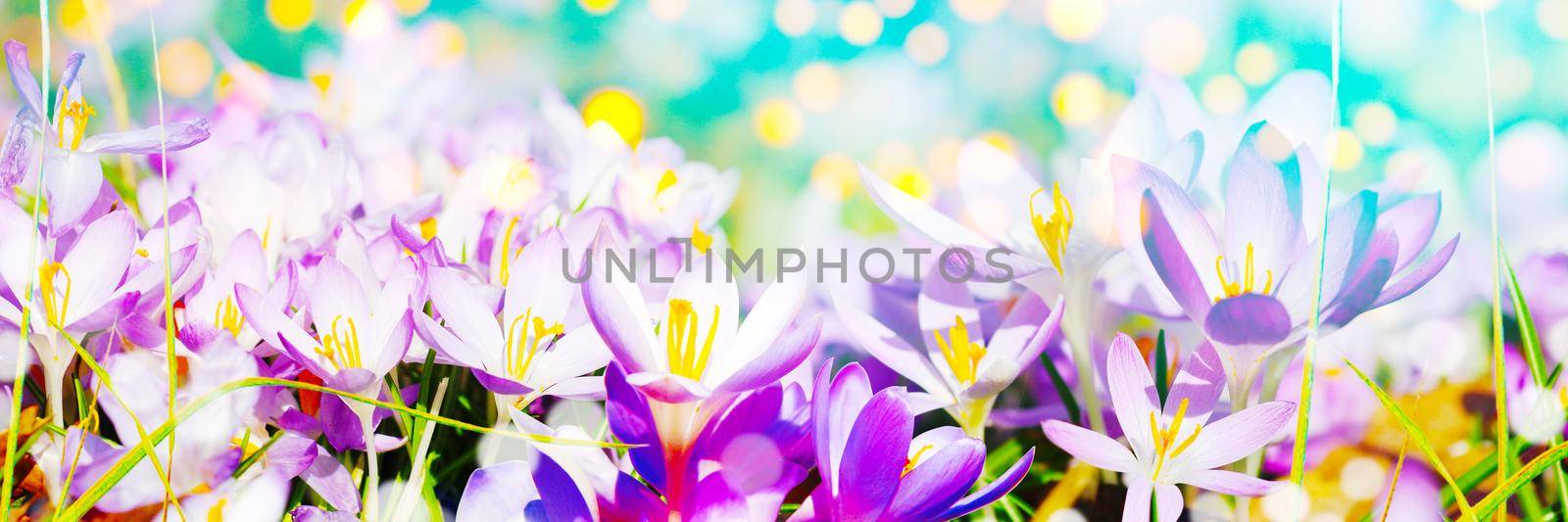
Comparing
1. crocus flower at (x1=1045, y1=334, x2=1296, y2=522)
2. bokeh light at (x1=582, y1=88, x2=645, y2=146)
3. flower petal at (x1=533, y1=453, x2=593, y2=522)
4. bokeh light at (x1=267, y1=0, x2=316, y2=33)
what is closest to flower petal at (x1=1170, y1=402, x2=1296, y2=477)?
crocus flower at (x1=1045, y1=334, x2=1296, y2=522)

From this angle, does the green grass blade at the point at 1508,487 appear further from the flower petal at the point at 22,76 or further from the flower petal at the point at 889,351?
the flower petal at the point at 22,76

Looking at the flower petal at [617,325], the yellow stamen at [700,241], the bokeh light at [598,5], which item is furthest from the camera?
the bokeh light at [598,5]

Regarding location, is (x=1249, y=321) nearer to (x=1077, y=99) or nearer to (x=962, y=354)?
(x=962, y=354)

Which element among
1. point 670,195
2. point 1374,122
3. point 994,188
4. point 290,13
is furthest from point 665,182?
point 290,13

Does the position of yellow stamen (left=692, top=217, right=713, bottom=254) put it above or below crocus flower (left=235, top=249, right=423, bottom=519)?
above

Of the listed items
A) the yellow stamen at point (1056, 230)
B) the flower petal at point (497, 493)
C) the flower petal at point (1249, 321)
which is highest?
the yellow stamen at point (1056, 230)

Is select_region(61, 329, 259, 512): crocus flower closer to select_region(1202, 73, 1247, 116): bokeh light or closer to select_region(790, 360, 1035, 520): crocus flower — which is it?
select_region(790, 360, 1035, 520): crocus flower

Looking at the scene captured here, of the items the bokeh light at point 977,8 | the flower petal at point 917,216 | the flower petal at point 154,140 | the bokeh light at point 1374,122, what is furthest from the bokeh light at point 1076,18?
the flower petal at point 154,140
